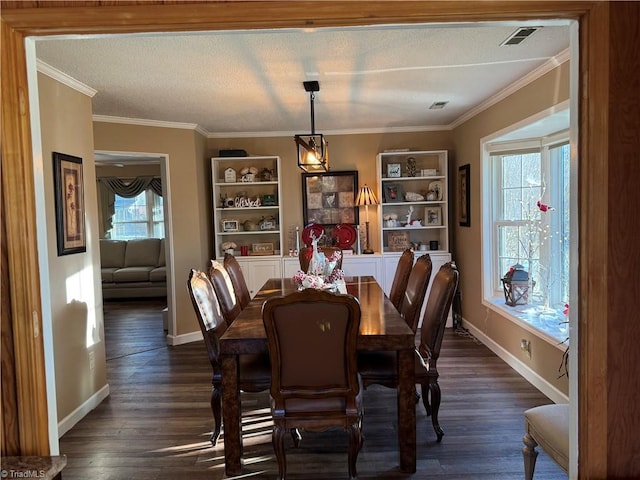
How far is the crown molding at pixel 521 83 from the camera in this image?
9.26 ft

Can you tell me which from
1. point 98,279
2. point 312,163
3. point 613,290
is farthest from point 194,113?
point 613,290

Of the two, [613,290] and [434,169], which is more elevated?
[434,169]

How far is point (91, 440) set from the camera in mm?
2725

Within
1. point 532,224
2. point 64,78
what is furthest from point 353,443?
point 64,78

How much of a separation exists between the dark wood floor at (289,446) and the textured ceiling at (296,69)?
7.32ft

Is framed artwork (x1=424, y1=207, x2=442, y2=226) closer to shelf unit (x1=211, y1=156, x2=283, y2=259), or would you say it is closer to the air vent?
the air vent

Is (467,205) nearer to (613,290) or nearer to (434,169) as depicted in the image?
(434,169)

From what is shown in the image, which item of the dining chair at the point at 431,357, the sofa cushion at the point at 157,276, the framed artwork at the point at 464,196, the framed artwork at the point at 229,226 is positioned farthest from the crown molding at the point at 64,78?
the sofa cushion at the point at 157,276

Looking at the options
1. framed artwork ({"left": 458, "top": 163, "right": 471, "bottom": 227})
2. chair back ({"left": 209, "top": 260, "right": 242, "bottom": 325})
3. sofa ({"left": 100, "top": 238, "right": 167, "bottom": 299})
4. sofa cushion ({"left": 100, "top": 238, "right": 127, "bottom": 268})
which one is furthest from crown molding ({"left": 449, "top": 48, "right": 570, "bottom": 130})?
sofa cushion ({"left": 100, "top": 238, "right": 127, "bottom": 268})

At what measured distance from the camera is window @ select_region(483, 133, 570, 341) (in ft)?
11.5

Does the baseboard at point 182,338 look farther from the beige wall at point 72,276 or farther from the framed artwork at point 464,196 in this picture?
the framed artwork at point 464,196

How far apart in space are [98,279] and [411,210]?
142 inches

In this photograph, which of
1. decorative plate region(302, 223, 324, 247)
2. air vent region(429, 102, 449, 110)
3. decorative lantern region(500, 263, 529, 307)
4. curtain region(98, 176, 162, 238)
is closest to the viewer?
decorative lantern region(500, 263, 529, 307)

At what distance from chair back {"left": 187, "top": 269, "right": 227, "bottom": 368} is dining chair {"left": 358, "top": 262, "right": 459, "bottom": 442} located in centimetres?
92
